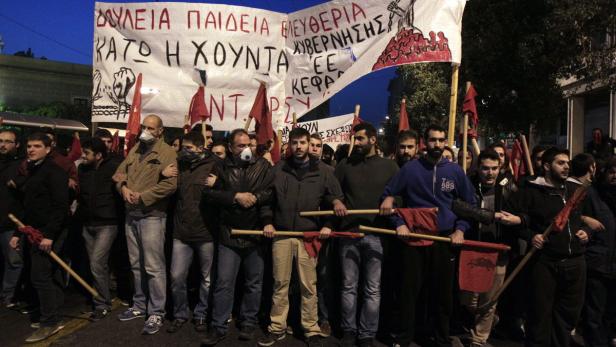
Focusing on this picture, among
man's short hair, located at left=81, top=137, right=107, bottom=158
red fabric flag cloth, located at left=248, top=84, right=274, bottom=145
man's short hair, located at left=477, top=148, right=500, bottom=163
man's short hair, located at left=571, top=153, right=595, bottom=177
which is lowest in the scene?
man's short hair, located at left=571, top=153, right=595, bottom=177

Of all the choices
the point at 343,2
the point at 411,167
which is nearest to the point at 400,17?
the point at 343,2

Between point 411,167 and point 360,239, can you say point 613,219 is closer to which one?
point 411,167

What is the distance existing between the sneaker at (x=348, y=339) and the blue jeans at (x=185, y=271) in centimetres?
150

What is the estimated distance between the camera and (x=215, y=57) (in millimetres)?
6301

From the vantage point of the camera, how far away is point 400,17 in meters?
5.47

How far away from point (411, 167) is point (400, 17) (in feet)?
7.22

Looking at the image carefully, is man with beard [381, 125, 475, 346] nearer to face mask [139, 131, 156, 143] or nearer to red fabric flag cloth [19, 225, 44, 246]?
face mask [139, 131, 156, 143]

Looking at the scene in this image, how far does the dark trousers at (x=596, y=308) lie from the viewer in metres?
4.29

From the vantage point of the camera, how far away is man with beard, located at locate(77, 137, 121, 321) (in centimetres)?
504

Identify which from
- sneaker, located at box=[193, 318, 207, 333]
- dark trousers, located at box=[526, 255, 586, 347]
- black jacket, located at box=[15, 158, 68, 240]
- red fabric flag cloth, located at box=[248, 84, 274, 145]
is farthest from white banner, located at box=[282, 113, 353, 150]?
dark trousers, located at box=[526, 255, 586, 347]

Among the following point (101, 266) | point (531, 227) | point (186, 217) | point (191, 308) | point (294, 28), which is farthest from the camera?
point (294, 28)

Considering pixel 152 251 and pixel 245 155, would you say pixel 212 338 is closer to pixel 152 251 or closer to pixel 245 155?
pixel 152 251

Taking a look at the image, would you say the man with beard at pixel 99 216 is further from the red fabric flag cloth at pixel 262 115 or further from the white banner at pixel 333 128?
the white banner at pixel 333 128

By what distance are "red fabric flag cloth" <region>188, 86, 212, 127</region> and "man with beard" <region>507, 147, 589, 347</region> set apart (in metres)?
3.95
